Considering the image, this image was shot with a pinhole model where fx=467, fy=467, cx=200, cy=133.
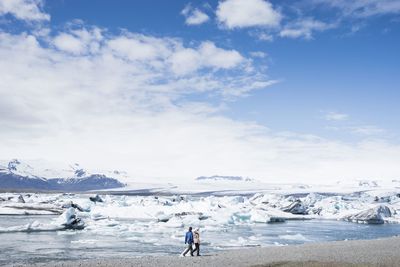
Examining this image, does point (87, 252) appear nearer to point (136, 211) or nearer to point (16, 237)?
point (16, 237)

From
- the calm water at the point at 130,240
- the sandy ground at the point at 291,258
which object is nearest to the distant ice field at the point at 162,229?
the calm water at the point at 130,240

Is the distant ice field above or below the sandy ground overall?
above

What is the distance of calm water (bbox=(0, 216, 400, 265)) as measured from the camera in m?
25.0

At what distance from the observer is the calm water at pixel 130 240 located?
25.0 meters

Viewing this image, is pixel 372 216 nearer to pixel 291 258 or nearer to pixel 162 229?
pixel 162 229

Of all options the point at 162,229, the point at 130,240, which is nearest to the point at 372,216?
the point at 162,229

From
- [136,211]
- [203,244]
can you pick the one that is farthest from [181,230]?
[136,211]

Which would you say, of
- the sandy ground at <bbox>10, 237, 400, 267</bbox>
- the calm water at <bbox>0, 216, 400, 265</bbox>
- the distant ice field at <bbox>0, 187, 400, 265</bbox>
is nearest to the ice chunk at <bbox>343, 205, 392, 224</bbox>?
the distant ice field at <bbox>0, 187, 400, 265</bbox>

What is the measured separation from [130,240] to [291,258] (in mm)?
13075

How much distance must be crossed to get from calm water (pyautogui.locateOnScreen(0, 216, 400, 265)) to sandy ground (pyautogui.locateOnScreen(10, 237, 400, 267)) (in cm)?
336

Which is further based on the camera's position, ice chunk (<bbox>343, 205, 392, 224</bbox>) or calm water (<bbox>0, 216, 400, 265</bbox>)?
ice chunk (<bbox>343, 205, 392, 224</bbox>)

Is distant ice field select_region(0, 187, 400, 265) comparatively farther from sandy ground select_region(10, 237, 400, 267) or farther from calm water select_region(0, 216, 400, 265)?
sandy ground select_region(10, 237, 400, 267)

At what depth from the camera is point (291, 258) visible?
22703 millimetres

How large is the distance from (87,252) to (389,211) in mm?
43679
